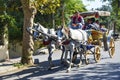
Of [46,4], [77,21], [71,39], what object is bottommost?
[71,39]

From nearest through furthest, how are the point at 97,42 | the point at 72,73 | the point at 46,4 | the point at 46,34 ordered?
the point at 46,34 < the point at 72,73 < the point at 46,4 < the point at 97,42

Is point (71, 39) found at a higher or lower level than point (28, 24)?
lower

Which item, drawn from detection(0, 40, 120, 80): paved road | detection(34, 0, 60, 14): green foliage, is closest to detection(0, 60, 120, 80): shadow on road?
detection(0, 40, 120, 80): paved road

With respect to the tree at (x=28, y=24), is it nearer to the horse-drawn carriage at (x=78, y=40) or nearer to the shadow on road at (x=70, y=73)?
the shadow on road at (x=70, y=73)

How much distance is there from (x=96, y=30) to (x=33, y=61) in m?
3.53

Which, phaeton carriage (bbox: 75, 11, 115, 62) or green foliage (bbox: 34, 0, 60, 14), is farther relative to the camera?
phaeton carriage (bbox: 75, 11, 115, 62)

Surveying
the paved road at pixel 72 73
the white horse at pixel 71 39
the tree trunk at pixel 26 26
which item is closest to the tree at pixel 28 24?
the tree trunk at pixel 26 26

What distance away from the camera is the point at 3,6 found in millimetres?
18391

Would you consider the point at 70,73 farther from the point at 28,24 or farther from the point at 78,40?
Result: the point at 28,24

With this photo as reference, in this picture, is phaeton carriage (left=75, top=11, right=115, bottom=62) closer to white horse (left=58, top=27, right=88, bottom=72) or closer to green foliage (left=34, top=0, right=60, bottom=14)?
white horse (left=58, top=27, right=88, bottom=72)

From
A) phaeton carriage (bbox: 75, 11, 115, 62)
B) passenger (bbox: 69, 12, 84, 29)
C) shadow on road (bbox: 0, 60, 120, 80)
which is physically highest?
passenger (bbox: 69, 12, 84, 29)

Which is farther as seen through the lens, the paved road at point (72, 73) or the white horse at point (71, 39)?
the white horse at point (71, 39)

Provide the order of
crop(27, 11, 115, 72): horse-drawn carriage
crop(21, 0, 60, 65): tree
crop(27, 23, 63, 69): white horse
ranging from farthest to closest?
crop(21, 0, 60, 65): tree
crop(27, 11, 115, 72): horse-drawn carriage
crop(27, 23, 63, 69): white horse

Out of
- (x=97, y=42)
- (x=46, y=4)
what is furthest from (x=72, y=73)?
(x=46, y=4)
